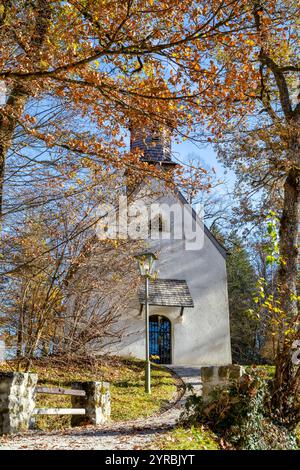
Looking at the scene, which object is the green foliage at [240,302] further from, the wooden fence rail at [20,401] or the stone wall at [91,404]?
the wooden fence rail at [20,401]

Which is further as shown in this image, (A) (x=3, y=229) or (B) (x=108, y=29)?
(A) (x=3, y=229)

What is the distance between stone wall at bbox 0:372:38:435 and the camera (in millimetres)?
6152

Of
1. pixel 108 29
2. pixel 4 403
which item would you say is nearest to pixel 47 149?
pixel 108 29

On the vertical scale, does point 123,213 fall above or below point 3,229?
above

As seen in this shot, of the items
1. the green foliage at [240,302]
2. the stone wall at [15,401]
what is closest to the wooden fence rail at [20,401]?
the stone wall at [15,401]

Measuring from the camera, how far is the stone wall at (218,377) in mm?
6234

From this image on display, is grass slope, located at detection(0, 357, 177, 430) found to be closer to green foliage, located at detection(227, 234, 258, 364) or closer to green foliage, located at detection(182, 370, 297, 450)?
green foliage, located at detection(182, 370, 297, 450)

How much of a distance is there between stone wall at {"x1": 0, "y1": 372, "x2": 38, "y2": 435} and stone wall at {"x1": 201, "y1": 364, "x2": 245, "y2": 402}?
7.76ft

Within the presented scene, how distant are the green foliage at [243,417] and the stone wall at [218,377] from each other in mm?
141

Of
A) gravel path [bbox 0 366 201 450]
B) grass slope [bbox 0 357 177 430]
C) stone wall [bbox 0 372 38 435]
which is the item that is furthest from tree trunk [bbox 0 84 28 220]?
grass slope [bbox 0 357 177 430]

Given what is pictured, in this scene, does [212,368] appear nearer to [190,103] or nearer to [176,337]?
[190,103]

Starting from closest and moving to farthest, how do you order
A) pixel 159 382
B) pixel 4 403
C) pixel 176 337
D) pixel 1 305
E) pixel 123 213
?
1. pixel 4 403
2. pixel 1 305
3. pixel 159 382
4. pixel 123 213
5. pixel 176 337

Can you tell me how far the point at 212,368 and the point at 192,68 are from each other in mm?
4032

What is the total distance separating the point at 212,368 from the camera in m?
6.62
